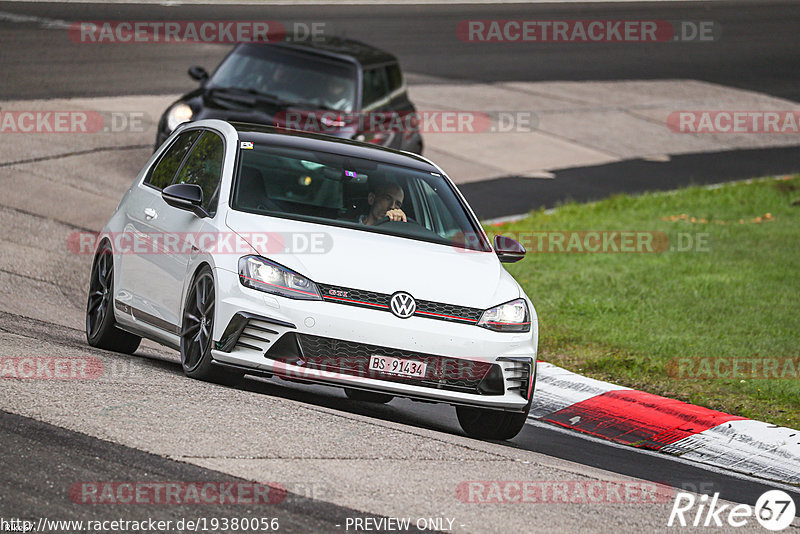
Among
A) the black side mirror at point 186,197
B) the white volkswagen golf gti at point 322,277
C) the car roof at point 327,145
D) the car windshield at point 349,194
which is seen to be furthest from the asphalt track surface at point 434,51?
the black side mirror at point 186,197

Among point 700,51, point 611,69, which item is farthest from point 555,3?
point 611,69

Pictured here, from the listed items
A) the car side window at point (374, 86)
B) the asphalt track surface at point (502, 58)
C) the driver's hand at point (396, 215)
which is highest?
the driver's hand at point (396, 215)

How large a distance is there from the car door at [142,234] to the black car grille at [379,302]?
1.64m

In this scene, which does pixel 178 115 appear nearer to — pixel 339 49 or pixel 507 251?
pixel 339 49

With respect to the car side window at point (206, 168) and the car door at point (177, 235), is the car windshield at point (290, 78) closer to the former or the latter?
the car side window at point (206, 168)

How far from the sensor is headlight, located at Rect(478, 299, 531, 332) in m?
7.76

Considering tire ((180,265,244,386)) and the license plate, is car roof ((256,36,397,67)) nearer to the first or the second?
tire ((180,265,244,386))

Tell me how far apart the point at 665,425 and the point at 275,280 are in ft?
10.6

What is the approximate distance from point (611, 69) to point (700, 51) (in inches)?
189

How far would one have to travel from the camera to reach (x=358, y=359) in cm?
746

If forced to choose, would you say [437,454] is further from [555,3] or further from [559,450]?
[555,3]

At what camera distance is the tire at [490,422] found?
26.8 feet

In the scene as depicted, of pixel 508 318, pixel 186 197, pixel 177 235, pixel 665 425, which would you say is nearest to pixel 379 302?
pixel 508 318

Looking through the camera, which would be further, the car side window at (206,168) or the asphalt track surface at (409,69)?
the car side window at (206,168)
